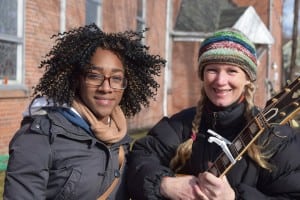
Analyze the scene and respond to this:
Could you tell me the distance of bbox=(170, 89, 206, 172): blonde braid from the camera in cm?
266

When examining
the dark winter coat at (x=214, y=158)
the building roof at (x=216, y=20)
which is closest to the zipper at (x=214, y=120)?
the dark winter coat at (x=214, y=158)

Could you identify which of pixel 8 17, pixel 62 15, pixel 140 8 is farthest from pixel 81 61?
pixel 140 8

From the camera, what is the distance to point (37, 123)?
240 cm

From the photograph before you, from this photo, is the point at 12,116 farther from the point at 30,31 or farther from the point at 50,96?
the point at 50,96

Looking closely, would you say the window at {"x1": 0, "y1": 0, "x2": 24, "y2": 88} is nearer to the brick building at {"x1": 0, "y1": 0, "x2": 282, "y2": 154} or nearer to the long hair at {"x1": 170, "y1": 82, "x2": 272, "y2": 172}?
the brick building at {"x1": 0, "y1": 0, "x2": 282, "y2": 154}

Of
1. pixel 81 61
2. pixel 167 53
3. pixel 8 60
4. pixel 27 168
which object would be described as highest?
pixel 167 53

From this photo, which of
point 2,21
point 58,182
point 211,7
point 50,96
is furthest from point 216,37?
point 211,7

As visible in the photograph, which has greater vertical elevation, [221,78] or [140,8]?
[140,8]

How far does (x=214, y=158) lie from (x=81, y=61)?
2.88 feet

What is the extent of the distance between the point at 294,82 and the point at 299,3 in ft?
A: 55.7

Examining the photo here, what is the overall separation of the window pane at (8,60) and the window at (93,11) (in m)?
2.75

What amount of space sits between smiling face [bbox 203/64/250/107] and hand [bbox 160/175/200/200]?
0.44m

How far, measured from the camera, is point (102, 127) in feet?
8.60

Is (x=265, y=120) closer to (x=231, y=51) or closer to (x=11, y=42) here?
(x=231, y=51)
